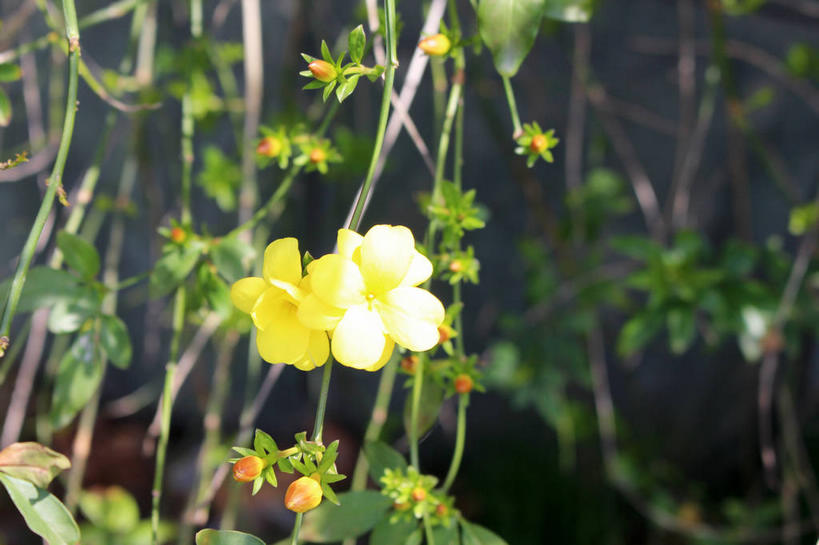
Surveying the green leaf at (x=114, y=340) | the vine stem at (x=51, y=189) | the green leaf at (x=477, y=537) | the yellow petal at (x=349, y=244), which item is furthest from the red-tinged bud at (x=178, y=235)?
the green leaf at (x=477, y=537)

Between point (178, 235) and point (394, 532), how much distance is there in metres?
0.38

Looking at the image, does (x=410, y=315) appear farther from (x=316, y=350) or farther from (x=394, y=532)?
(x=394, y=532)

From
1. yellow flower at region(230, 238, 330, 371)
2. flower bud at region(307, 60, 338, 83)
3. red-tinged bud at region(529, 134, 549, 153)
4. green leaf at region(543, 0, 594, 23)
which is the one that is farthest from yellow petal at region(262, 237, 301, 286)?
green leaf at region(543, 0, 594, 23)

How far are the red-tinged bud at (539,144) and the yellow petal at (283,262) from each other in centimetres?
24

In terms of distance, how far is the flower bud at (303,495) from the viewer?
1.49 ft

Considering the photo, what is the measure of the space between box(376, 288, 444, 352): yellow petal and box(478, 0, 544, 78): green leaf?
0.23 m

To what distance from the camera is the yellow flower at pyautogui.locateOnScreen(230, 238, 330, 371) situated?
1.63 ft

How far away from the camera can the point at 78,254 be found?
2.37ft

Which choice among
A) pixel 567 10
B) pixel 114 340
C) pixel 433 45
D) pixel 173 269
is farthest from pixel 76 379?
Answer: pixel 567 10

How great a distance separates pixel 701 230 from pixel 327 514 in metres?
1.39

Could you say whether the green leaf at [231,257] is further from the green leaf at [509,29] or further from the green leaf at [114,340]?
the green leaf at [509,29]

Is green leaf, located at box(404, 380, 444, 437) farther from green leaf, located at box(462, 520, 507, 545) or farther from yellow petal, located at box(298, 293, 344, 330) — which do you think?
yellow petal, located at box(298, 293, 344, 330)

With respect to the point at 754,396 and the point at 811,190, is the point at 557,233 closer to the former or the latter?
the point at 811,190

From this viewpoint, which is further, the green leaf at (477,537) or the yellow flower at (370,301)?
the green leaf at (477,537)
